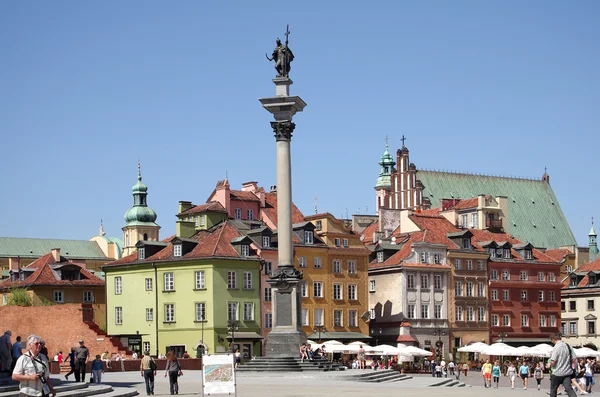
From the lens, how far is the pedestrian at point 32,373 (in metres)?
18.5

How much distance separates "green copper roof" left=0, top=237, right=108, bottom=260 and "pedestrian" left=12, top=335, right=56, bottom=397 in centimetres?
12945

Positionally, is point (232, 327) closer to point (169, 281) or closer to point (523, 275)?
point (169, 281)

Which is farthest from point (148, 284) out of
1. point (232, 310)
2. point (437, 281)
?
point (437, 281)

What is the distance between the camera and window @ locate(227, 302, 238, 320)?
272 ft

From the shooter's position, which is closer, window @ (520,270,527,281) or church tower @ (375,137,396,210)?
window @ (520,270,527,281)

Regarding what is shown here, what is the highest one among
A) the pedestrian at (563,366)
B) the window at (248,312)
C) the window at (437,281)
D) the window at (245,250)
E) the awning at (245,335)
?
the window at (245,250)

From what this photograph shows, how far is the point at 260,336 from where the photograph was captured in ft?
273

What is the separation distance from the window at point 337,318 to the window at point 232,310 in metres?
9.33

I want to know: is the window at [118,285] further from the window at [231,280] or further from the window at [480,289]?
the window at [480,289]

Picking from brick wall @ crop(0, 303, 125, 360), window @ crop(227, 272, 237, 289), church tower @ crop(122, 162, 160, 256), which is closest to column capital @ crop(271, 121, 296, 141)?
brick wall @ crop(0, 303, 125, 360)

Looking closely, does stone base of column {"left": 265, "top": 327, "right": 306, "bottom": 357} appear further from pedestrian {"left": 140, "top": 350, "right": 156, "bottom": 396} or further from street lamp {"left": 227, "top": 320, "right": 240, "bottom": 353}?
street lamp {"left": 227, "top": 320, "right": 240, "bottom": 353}

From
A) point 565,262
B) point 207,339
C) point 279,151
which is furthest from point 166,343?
point 565,262

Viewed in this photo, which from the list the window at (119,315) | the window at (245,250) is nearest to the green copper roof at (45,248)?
the window at (119,315)

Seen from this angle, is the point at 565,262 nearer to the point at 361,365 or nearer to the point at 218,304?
the point at 218,304
